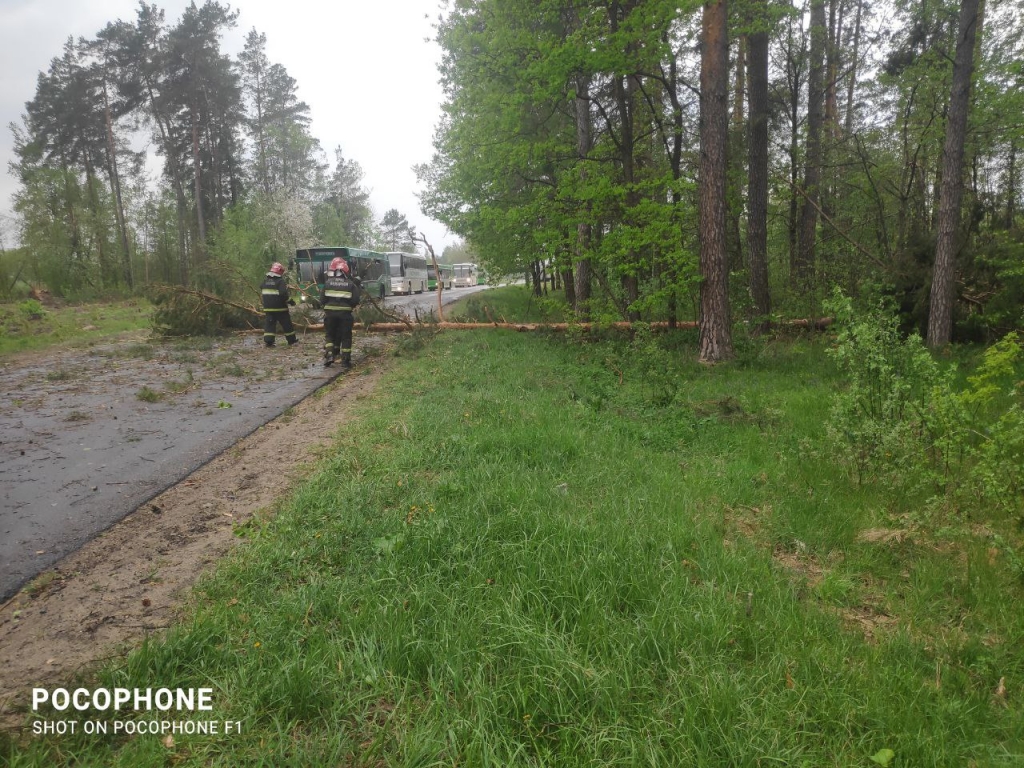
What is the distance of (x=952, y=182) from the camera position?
8.80 meters

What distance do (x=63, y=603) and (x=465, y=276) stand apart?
63451 mm

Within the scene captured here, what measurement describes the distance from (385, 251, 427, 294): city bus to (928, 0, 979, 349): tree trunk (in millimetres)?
33002

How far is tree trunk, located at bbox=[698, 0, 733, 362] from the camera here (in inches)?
364

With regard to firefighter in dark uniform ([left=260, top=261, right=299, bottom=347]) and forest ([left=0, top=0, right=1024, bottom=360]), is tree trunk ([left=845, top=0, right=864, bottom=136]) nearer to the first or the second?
forest ([left=0, top=0, right=1024, bottom=360])

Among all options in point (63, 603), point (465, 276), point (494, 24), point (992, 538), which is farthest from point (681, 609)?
point (465, 276)

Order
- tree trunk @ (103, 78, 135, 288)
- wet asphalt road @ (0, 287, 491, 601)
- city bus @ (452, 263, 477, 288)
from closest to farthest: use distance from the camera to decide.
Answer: wet asphalt road @ (0, 287, 491, 601) → tree trunk @ (103, 78, 135, 288) → city bus @ (452, 263, 477, 288)

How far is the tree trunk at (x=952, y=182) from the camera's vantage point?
27.5 ft

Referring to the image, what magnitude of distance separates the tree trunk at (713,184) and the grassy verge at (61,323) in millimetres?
15916

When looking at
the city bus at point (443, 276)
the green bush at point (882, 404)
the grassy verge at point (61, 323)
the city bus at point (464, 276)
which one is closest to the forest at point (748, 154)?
the green bush at point (882, 404)

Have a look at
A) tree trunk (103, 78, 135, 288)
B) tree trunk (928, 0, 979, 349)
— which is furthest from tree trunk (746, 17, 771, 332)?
tree trunk (103, 78, 135, 288)

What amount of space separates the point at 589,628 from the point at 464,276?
64.0 m

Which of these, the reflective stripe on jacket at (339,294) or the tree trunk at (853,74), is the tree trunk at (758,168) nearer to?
the tree trunk at (853,74)

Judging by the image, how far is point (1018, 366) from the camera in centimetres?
724

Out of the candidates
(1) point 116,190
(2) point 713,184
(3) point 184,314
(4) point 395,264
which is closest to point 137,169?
(1) point 116,190
